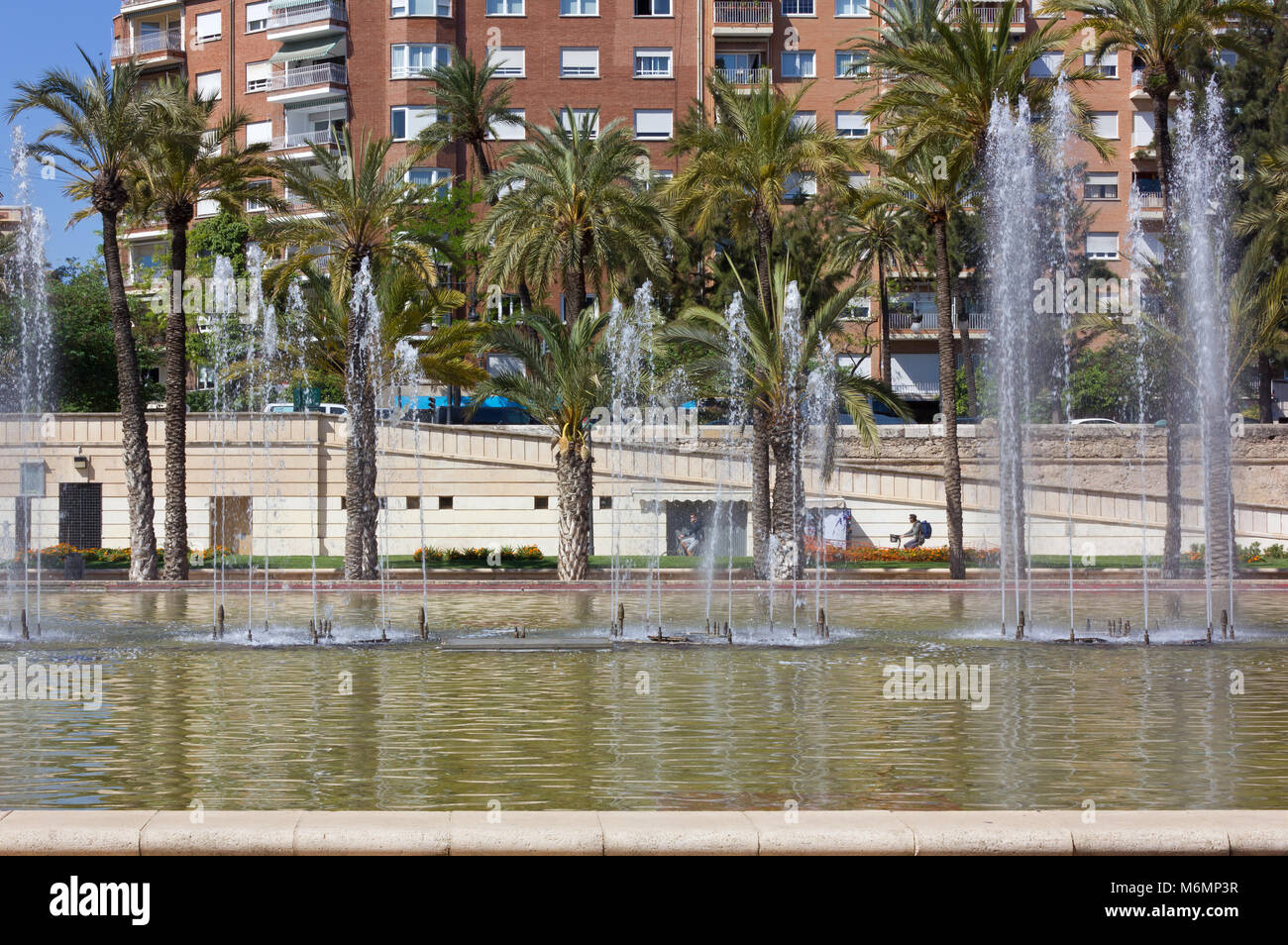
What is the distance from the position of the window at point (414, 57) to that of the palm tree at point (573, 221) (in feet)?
83.9

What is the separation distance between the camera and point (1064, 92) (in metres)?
30.8

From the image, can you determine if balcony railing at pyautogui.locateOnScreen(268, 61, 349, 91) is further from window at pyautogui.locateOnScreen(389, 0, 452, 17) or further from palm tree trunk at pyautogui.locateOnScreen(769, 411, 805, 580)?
palm tree trunk at pyautogui.locateOnScreen(769, 411, 805, 580)

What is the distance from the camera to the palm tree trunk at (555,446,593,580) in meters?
34.1

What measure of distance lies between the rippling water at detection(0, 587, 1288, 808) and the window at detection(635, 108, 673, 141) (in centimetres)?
4086

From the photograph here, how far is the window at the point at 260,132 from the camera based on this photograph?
65.6 metres

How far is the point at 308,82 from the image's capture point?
63.0 m

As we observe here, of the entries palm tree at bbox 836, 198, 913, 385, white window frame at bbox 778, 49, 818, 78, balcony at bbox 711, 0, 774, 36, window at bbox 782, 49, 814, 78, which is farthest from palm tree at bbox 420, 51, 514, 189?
window at bbox 782, 49, 814, 78

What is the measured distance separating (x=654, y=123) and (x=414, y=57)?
10.4 metres

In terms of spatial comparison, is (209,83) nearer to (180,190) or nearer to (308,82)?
(308,82)

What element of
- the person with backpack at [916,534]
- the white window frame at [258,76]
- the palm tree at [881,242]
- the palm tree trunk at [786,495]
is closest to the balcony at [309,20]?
the white window frame at [258,76]

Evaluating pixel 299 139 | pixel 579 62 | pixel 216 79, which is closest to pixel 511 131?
pixel 579 62

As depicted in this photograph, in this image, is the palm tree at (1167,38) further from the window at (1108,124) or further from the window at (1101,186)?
the window at (1108,124)

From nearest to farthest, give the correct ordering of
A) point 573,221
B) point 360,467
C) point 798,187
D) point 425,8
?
1. point 360,467
2. point 573,221
3. point 798,187
4. point 425,8
